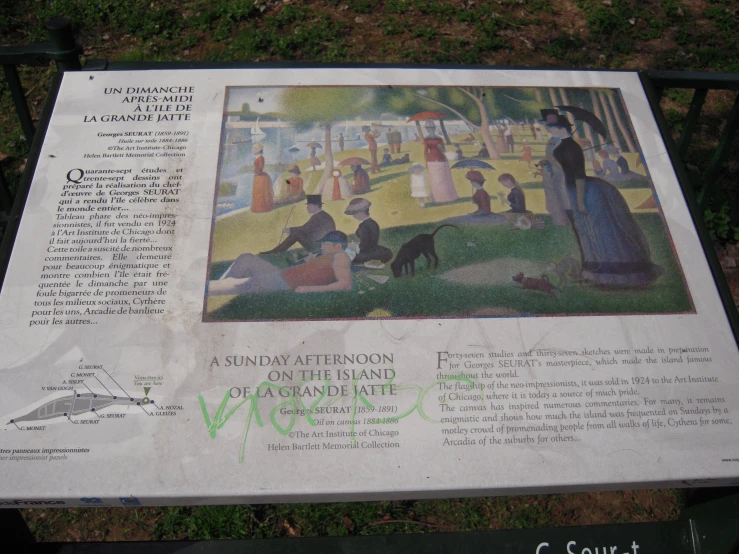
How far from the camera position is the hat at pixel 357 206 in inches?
81.3

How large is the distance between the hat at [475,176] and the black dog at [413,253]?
27 cm

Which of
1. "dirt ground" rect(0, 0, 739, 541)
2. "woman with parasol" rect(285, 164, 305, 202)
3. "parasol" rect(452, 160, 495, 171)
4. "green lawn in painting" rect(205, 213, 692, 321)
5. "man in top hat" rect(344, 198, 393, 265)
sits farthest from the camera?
"dirt ground" rect(0, 0, 739, 541)

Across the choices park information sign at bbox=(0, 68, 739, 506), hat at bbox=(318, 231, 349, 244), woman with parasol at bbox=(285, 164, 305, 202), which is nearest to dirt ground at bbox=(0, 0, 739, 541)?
park information sign at bbox=(0, 68, 739, 506)

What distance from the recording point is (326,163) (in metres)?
2.17

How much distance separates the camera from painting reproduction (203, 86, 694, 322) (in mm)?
1917

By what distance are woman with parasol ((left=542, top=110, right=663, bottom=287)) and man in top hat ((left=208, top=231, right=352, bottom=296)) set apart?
75 cm

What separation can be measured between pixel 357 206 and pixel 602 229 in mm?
788

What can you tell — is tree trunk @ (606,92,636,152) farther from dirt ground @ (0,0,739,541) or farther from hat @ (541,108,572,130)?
dirt ground @ (0,0,739,541)

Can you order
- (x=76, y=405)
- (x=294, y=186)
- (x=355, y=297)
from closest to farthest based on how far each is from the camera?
1. (x=76, y=405)
2. (x=355, y=297)
3. (x=294, y=186)

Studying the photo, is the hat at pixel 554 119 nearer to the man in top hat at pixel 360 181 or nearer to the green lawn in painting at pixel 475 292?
the green lawn in painting at pixel 475 292

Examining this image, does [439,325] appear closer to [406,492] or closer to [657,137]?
[406,492]

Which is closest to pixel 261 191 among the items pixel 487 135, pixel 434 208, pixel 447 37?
pixel 434 208

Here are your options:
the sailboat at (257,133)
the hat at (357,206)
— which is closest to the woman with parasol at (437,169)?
the hat at (357,206)

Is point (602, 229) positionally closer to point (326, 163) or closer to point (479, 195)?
point (479, 195)
